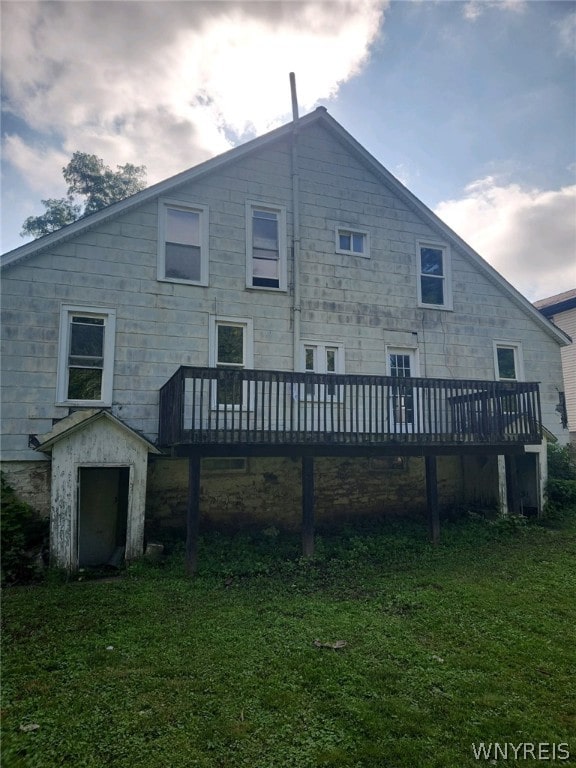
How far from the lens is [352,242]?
12367 mm

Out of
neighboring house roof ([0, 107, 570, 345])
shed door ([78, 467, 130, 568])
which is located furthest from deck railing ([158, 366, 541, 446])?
neighboring house roof ([0, 107, 570, 345])

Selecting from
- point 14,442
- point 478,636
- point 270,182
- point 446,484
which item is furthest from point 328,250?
point 478,636

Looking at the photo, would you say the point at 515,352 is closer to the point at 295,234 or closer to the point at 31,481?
the point at 295,234

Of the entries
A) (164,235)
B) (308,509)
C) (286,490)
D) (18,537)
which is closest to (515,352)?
(286,490)

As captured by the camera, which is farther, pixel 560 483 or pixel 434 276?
pixel 434 276

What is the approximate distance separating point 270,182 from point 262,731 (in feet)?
36.7

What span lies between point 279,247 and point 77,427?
6437 mm

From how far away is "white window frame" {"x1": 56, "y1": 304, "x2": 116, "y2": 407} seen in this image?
9148 millimetres

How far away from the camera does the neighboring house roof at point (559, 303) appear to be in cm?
1874

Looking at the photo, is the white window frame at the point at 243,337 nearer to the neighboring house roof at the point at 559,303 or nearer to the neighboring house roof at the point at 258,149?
the neighboring house roof at the point at 258,149

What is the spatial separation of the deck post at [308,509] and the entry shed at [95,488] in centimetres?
302

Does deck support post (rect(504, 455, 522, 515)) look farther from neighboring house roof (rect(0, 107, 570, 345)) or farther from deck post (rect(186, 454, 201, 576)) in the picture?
deck post (rect(186, 454, 201, 576))

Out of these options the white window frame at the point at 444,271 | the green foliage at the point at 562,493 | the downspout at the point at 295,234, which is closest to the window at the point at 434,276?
the white window frame at the point at 444,271

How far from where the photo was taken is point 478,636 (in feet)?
18.5
